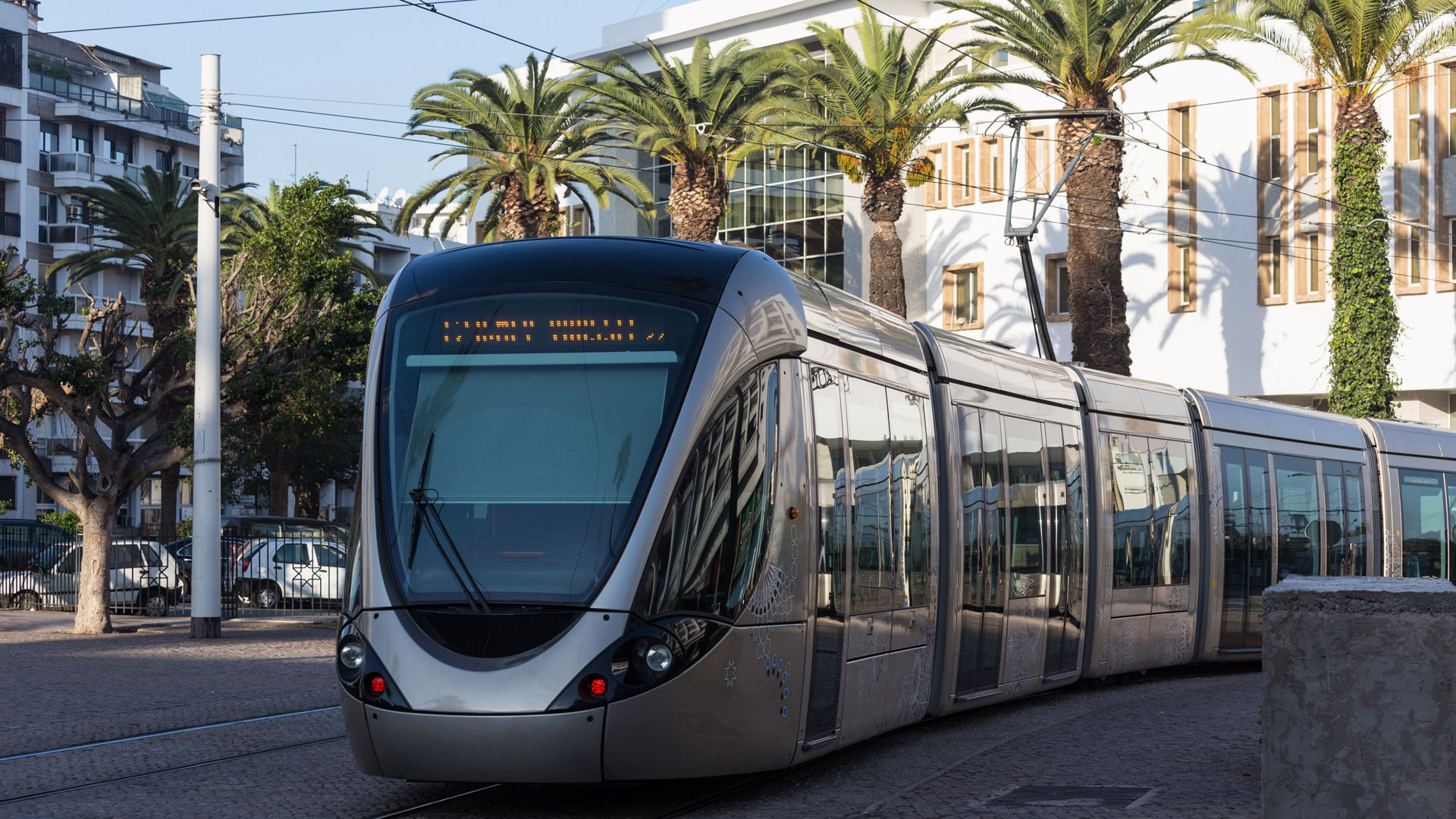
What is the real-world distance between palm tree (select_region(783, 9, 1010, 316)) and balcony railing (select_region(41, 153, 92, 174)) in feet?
122

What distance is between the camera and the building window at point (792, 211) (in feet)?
182

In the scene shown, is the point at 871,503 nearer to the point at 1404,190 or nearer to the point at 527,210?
the point at 527,210

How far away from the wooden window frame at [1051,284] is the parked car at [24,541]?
28.5 m

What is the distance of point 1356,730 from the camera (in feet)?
20.6

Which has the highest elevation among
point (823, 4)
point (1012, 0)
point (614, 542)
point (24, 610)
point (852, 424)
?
point (823, 4)

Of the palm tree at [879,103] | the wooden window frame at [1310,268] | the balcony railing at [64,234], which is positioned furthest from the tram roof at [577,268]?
the balcony railing at [64,234]

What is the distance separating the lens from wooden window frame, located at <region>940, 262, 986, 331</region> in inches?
2018

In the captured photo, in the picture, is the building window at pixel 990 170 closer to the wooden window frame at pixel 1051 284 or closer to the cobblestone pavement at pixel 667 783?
the wooden window frame at pixel 1051 284

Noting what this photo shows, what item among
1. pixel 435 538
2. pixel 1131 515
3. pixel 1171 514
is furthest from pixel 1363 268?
pixel 435 538

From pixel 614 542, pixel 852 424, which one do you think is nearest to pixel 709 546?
pixel 614 542

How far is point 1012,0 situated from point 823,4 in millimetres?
23206

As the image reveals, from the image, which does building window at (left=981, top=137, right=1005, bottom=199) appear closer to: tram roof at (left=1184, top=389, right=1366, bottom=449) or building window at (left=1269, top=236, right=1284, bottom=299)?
building window at (left=1269, top=236, right=1284, bottom=299)

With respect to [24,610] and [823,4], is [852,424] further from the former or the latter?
[823,4]

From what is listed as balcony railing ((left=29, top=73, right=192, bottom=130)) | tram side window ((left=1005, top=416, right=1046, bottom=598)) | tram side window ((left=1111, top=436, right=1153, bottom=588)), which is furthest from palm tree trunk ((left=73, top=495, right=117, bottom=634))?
balcony railing ((left=29, top=73, right=192, bottom=130))
